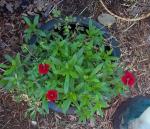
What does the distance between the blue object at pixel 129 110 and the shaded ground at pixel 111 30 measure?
0.24 feet

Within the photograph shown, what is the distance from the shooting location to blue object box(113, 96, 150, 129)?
1899 mm

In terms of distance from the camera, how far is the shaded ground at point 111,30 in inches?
80.6

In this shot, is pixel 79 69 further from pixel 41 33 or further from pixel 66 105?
pixel 41 33

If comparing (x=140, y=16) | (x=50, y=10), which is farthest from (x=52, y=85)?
(x=140, y=16)

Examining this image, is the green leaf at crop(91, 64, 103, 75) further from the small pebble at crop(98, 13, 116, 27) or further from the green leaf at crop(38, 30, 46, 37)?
the small pebble at crop(98, 13, 116, 27)

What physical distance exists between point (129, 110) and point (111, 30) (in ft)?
1.60

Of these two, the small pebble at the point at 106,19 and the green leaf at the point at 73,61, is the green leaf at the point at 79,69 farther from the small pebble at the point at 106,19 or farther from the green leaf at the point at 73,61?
the small pebble at the point at 106,19

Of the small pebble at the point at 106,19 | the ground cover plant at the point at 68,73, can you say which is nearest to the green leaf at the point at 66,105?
the ground cover plant at the point at 68,73

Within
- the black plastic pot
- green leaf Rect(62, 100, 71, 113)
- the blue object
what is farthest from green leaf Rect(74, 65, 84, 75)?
the blue object

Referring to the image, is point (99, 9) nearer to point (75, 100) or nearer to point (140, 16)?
point (140, 16)

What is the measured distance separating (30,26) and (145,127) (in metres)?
0.72

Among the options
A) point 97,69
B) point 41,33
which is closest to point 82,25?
point 41,33

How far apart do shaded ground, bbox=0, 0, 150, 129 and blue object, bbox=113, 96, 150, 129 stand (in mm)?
72

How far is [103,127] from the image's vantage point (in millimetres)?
2092
